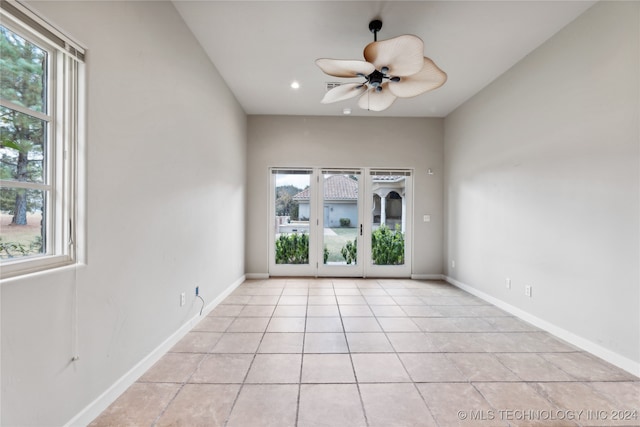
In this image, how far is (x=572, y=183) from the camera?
2.54m

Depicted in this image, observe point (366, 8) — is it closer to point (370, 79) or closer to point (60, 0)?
point (370, 79)

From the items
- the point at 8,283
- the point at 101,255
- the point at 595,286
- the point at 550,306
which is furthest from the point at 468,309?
the point at 8,283

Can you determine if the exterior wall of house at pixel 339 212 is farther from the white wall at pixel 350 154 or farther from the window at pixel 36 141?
the window at pixel 36 141

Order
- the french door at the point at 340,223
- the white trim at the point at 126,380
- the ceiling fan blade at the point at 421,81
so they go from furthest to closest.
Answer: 1. the french door at the point at 340,223
2. the ceiling fan blade at the point at 421,81
3. the white trim at the point at 126,380

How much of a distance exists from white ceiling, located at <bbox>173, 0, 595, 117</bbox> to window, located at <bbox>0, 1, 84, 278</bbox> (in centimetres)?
137

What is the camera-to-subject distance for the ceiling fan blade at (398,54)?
197 centimetres

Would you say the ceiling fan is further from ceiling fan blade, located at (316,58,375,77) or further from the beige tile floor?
the beige tile floor

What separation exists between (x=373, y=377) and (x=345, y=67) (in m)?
2.45

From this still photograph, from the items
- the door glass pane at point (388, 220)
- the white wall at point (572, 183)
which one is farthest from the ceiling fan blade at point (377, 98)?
the door glass pane at point (388, 220)

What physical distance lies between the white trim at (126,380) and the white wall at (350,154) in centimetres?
240

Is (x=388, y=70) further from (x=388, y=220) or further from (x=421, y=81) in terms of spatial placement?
(x=388, y=220)

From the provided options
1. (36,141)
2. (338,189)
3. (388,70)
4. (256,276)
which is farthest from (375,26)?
(256,276)

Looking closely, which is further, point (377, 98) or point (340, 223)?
point (340, 223)

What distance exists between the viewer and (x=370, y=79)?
2.50m
